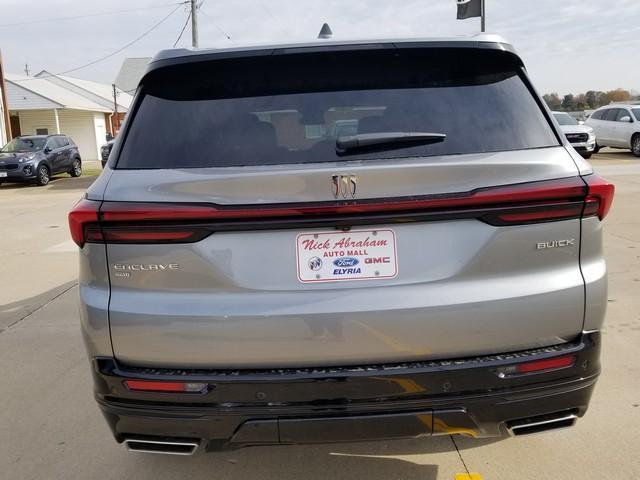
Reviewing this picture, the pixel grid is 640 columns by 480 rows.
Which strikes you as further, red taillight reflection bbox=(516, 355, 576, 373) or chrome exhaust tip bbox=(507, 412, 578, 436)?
chrome exhaust tip bbox=(507, 412, 578, 436)

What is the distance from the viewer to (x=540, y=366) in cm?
209

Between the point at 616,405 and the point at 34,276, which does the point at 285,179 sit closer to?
the point at 616,405

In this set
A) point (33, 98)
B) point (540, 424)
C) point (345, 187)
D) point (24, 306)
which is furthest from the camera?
point (33, 98)

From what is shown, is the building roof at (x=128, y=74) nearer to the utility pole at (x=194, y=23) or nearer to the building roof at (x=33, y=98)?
the building roof at (x=33, y=98)

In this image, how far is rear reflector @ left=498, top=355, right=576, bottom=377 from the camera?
81.2 inches

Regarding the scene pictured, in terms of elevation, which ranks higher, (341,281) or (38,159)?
(341,281)

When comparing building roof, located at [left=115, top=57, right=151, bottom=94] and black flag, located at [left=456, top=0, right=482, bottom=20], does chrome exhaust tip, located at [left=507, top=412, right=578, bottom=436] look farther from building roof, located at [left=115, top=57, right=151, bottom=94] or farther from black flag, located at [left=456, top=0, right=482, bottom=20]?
building roof, located at [left=115, top=57, right=151, bottom=94]

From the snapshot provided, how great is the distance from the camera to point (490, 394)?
2.07 m

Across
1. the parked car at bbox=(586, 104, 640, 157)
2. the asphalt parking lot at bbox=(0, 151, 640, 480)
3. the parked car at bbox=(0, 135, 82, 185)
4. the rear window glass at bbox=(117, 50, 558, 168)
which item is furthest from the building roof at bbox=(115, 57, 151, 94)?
the rear window glass at bbox=(117, 50, 558, 168)

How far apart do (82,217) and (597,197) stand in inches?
72.5

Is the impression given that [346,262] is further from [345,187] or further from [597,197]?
[597,197]

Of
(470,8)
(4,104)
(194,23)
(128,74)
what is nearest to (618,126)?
(470,8)

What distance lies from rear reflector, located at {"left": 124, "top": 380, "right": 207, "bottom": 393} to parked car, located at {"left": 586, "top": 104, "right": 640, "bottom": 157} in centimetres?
2267

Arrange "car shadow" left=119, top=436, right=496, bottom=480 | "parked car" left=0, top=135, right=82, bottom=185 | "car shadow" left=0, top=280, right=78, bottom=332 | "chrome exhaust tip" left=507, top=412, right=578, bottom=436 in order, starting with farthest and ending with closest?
"parked car" left=0, top=135, right=82, bottom=185, "car shadow" left=0, top=280, right=78, bottom=332, "car shadow" left=119, top=436, right=496, bottom=480, "chrome exhaust tip" left=507, top=412, right=578, bottom=436
